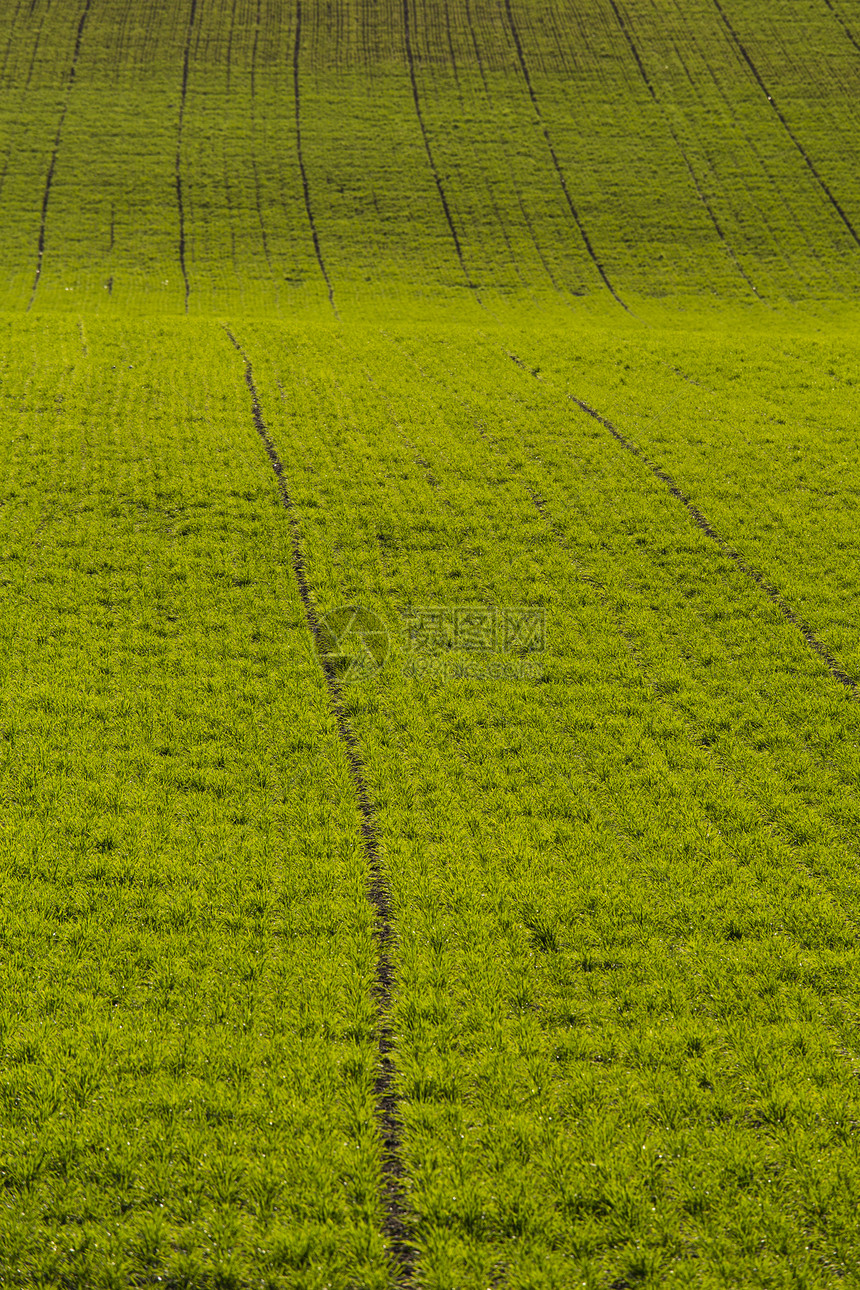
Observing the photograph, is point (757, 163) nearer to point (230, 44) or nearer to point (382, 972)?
point (230, 44)

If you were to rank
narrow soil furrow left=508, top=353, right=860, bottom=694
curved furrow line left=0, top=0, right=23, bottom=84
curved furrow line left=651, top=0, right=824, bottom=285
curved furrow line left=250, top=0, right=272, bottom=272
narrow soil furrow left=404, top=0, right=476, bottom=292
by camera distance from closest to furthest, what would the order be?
1. narrow soil furrow left=508, top=353, right=860, bottom=694
2. narrow soil furrow left=404, top=0, right=476, bottom=292
3. curved furrow line left=651, top=0, right=824, bottom=285
4. curved furrow line left=250, top=0, right=272, bottom=272
5. curved furrow line left=0, top=0, right=23, bottom=84

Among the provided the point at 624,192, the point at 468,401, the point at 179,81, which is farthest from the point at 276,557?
the point at 179,81

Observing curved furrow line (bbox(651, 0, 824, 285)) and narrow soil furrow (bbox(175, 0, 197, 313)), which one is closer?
narrow soil furrow (bbox(175, 0, 197, 313))

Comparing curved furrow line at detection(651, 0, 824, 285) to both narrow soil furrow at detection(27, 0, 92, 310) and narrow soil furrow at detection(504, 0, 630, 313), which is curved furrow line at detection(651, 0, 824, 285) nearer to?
narrow soil furrow at detection(504, 0, 630, 313)

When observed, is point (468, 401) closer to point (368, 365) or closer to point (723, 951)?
point (368, 365)

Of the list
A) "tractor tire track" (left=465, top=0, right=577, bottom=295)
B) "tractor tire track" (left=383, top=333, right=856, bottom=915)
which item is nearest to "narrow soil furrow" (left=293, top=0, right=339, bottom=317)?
"tractor tire track" (left=465, top=0, right=577, bottom=295)

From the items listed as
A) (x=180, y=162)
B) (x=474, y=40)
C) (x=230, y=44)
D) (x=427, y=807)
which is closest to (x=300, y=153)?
(x=180, y=162)

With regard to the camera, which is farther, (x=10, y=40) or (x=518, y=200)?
(x=10, y=40)
